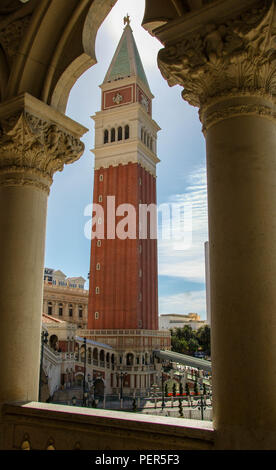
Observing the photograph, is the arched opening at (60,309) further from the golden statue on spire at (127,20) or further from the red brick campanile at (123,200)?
the golden statue on spire at (127,20)

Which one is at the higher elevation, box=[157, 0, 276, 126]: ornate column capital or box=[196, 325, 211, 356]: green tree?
box=[157, 0, 276, 126]: ornate column capital

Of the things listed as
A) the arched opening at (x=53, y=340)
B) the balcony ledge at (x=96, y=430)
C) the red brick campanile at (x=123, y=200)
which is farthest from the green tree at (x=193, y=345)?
the balcony ledge at (x=96, y=430)

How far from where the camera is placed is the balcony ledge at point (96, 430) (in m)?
2.76

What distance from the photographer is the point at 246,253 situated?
2.75 metres

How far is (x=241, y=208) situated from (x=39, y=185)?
2.43 meters

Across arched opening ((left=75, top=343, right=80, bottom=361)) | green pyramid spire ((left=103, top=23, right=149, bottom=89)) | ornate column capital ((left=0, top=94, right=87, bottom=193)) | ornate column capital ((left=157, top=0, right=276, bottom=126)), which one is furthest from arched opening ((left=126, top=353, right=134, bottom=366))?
ornate column capital ((left=157, top=0, right=276, bottom=126))

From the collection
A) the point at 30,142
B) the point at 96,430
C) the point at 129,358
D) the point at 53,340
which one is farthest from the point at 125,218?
the point at 96,430

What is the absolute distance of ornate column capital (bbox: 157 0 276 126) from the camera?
9.46ft

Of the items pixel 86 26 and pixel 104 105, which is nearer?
pixel 86 26

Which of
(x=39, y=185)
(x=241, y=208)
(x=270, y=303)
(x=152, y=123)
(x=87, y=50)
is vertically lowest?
(x=270, y=303)

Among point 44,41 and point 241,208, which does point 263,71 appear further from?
point 44,41

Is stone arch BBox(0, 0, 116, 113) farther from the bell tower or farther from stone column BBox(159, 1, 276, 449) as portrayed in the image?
the bell tower

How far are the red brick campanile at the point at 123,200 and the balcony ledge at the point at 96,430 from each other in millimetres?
34043

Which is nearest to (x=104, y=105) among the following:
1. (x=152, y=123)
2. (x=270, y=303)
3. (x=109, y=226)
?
(x=152, y=123)
